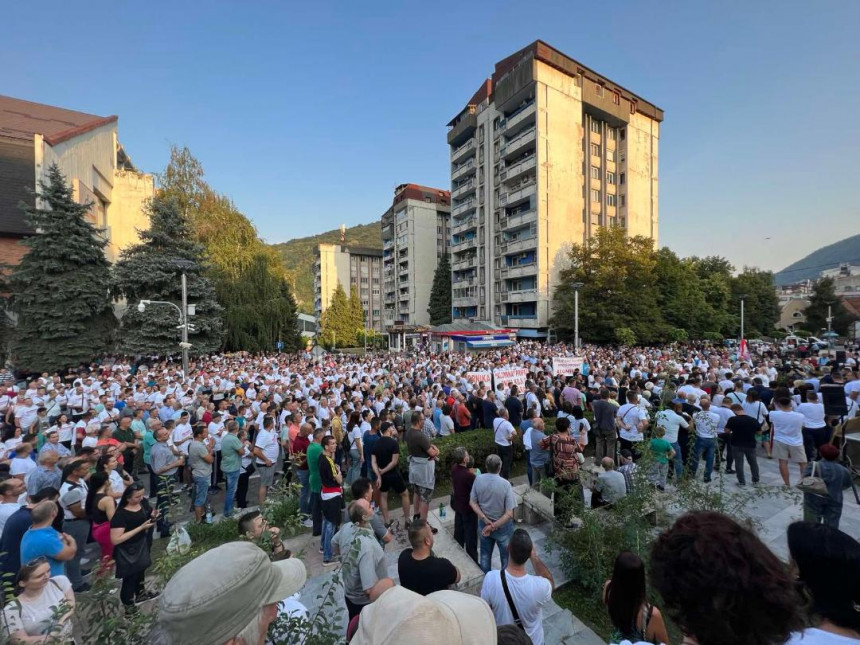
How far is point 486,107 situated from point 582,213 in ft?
59.6

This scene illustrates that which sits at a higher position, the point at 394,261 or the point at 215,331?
the point at 394,261

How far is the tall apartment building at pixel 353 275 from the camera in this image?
286 ft

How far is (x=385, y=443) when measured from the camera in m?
6.42

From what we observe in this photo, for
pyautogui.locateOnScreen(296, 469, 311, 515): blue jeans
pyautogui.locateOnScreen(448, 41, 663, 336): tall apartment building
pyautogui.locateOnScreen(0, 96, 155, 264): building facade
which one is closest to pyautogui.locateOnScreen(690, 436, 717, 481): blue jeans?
pyautogui.locateOnScreen(296, 469, 311, 515): blue jeans

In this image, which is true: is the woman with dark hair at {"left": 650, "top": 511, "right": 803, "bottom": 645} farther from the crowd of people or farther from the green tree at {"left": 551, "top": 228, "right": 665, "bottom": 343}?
the green tree at {"left": 551, "top": 228, "right": 665, "bottom": 343}

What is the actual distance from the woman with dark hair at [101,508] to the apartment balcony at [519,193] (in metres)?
41.7

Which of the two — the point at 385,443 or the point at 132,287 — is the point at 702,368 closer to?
the point at 385,443

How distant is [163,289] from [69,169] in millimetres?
13267

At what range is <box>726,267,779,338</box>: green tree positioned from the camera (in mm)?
48406

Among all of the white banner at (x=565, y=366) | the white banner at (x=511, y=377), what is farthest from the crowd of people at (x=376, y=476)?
the white banner at (x=565, y=366)

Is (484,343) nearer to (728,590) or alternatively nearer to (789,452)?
(789,452)

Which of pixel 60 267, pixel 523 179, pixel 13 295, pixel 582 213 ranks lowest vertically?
pixel 13 295

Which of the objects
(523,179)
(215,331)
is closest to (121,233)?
(215,331)

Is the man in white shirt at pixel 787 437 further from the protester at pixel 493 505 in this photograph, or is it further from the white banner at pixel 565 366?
the white banner at pixel 565 366
